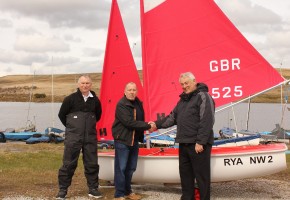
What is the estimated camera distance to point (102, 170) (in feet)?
27.2

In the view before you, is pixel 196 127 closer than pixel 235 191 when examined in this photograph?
Yes

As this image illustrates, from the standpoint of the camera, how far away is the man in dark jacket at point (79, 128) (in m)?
7.27

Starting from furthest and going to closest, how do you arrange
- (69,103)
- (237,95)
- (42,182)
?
(42,182) → (237,95) → (69,103)

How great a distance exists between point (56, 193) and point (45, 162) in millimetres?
5489

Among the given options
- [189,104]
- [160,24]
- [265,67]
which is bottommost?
[189,104]

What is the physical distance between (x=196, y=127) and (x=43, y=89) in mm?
111363

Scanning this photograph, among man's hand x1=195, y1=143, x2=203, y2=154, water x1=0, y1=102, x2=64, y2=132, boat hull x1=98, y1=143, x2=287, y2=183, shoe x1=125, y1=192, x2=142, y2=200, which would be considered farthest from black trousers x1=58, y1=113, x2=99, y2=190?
water x1=0, y1=102, x2=64, y2=132

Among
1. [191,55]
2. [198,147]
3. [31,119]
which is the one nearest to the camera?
[198,147]

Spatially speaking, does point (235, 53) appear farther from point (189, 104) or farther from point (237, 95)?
point (189, 104)

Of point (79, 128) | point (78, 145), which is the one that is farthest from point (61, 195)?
point (79, 128)

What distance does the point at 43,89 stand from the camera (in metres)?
114

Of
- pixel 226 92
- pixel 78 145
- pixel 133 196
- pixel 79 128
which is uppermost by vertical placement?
pixel 226 92

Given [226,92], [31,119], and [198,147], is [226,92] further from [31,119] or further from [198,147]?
[31,119]

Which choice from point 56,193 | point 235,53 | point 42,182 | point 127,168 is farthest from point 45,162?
point 235,53
